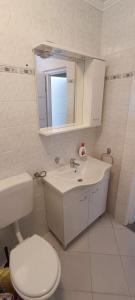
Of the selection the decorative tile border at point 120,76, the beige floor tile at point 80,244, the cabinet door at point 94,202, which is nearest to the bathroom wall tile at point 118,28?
the decorative tile border at point 120,76

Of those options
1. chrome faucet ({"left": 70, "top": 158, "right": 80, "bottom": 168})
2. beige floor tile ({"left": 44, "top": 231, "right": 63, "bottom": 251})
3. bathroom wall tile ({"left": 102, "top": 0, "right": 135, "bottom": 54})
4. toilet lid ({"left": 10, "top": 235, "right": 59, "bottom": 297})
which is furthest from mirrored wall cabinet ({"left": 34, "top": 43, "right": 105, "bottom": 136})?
beige floor tile ({"left": 44, "top": 231, "right": 63, "bottom": 251})

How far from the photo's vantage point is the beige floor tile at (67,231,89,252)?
1582 mm

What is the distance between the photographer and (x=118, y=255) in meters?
1.52

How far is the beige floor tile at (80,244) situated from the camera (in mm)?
1582

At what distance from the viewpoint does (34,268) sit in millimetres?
1004

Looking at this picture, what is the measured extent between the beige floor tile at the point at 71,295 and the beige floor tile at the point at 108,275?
0.27 feet

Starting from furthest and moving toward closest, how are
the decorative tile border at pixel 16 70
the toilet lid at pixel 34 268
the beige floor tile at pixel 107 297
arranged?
the beige floor tile at pixel 107 297 → the decorative tile border at pixel 16 70 → the toilet lid at pixel 34 268

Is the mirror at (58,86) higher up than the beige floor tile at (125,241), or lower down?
higher up

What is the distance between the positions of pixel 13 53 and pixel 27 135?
0.60 metres

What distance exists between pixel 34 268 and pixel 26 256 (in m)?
0.11

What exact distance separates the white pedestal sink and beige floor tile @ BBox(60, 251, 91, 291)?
0.47 ft

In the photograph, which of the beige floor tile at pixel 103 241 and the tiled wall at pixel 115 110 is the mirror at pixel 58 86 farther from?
the beige floor tile at pixel 103 241

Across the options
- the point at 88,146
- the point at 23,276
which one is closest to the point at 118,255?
the point at 23,276

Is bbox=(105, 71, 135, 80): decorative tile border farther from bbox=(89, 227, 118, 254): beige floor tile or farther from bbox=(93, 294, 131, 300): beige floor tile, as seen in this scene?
bbox=(93, 294, 131, 300): beige floor tile
